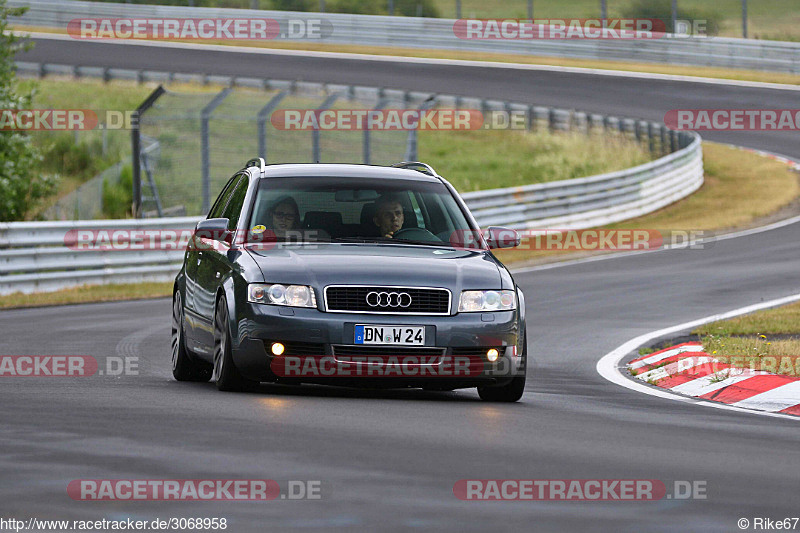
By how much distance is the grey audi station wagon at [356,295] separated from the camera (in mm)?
8961

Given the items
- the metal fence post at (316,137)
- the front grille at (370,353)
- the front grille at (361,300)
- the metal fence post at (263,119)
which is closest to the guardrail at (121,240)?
the metal fence post at (316,137)

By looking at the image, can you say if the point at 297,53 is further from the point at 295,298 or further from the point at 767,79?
the point at 295,298

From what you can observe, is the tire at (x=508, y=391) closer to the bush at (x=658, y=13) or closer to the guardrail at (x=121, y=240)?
the guardrail at (x=121, y=240)

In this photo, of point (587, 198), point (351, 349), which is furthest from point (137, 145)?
point (351, 349)

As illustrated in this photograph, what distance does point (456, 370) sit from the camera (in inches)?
358

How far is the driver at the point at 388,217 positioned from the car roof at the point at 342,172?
308 mm

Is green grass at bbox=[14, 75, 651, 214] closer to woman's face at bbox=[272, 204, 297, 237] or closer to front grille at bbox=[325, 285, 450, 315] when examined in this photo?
woman's face at bbox=[272, 204, 297, 237]

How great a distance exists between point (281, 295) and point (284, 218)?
1.10m

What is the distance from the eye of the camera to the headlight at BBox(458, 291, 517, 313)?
361 inches

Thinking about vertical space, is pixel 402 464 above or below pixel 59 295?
above

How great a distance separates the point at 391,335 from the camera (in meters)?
8.94

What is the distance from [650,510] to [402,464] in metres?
1.29

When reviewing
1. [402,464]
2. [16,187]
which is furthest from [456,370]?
[16,187]

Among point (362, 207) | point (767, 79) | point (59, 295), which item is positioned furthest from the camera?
point (767, 79)
